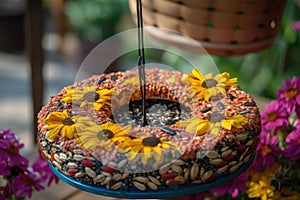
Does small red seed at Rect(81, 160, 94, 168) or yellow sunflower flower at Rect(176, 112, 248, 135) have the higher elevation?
yellow sunflower flower at Rect(176, 112, 248, 135)

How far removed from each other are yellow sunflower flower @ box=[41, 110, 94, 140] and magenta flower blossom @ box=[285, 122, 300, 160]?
0.41 metres

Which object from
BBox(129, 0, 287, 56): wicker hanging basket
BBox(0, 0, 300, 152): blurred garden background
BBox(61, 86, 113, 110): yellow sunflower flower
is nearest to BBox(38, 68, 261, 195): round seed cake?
BBox(61, 86, 113, 110): yellow sunflower flower

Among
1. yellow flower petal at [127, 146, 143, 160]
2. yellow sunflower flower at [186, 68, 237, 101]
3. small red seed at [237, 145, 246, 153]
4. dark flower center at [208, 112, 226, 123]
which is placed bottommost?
small red seed at [237, 145, 246, 153]

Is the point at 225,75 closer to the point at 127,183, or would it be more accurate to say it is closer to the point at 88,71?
the point at 127,183

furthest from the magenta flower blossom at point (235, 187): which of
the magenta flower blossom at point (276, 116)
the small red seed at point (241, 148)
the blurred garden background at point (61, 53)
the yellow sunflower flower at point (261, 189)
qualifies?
the blurred garden background at point (61, 53)

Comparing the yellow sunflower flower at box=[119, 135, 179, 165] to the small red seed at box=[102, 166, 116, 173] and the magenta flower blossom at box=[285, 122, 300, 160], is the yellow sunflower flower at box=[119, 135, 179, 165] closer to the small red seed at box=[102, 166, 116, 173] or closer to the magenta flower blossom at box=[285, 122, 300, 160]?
the small red seed at box=[102, 166, 116, 173]

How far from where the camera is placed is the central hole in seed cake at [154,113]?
0.84m

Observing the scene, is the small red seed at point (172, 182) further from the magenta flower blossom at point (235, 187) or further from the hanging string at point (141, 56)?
the magenta flower blossom at point (235, 187)

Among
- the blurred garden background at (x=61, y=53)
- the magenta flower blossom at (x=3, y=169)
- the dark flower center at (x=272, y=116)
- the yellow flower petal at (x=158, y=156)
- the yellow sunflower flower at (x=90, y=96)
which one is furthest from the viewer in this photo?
the blurred garden background at (x=61, y=53)

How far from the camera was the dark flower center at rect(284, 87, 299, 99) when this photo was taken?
1009 mm

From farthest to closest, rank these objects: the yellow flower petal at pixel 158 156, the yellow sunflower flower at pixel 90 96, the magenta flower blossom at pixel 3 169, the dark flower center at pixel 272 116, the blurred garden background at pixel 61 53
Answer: the blurred garden background at pixel 61 53, the dark flower center at pixel 272 116, the magenta flower blossom at pixel 3 169, the yellow sunflower flower at pixel 90 96, the yellow flower petal at pixel 158 156

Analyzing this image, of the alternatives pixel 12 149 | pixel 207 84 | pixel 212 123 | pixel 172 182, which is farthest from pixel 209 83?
pixel 12 149

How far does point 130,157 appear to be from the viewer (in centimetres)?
70

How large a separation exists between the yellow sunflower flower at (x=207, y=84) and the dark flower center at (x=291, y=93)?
169 millimetres
